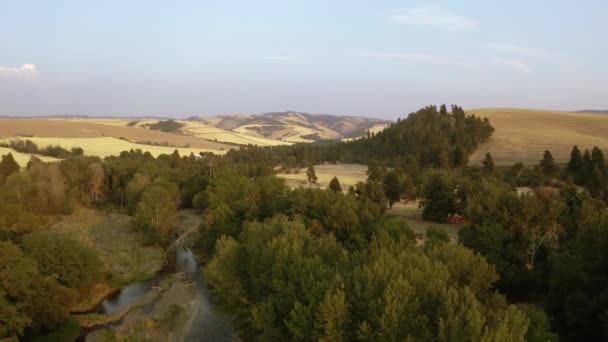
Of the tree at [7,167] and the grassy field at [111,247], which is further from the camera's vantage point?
the tree at [7,167]

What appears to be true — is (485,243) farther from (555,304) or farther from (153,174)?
(153,174)

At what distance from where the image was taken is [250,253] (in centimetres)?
3028

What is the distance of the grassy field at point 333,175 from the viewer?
4008 inches

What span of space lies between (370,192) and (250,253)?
33.3 m

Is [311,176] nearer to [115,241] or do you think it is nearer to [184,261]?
[115,241]

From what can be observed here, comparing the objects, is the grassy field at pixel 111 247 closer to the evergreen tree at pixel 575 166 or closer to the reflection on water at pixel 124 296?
the reflection on water at pixel 124 296

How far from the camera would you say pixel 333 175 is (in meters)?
116

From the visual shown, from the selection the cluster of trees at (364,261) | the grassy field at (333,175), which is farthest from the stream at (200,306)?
the grassy field at (333,175)

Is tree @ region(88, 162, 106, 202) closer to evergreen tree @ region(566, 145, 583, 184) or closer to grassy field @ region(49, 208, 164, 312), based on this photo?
grassy field @ region(49, 208, 164, 312)

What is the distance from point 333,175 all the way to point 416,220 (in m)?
53.2

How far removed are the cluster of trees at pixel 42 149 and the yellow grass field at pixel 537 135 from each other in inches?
4160

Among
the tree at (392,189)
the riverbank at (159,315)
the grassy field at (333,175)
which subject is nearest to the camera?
the riverbank at (159,315)

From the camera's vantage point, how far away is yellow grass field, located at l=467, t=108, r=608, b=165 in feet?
365

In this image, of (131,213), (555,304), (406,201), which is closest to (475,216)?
(555,304)
